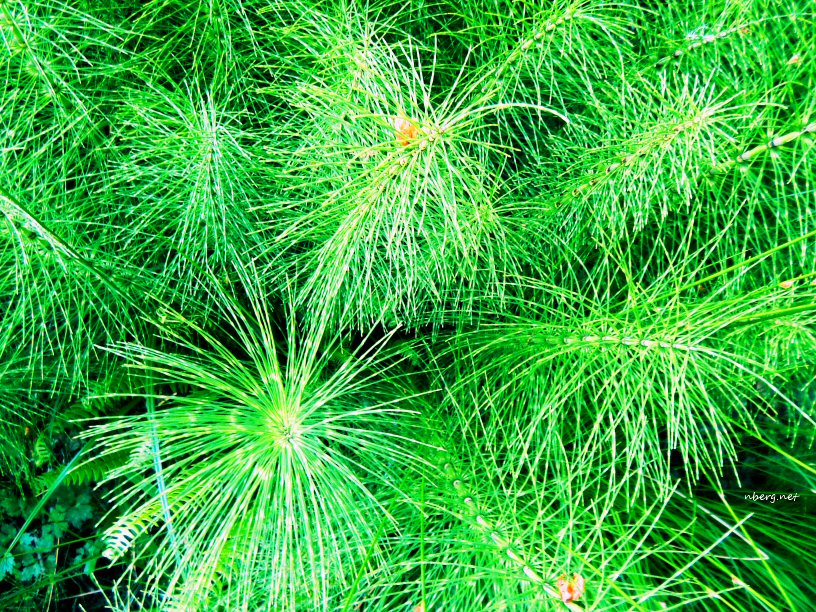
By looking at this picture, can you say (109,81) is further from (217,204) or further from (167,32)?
(217,204)

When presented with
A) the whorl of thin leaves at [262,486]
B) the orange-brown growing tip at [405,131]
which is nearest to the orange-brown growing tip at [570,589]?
the whorl of thin leaves at [262,486]

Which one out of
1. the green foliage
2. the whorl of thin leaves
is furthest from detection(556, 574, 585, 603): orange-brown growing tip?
the whorl of thin leaves

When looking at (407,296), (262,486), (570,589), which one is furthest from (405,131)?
(570,589)

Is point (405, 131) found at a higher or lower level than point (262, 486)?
higher

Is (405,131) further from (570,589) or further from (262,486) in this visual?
(570,589)

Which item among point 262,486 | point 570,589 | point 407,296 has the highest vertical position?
point 407,296

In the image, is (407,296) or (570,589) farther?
(407,296)

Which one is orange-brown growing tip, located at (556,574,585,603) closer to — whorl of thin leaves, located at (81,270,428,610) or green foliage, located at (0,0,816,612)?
green foliage, located at (0,0,816,612)

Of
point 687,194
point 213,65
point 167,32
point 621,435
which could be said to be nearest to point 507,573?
point 621,435
